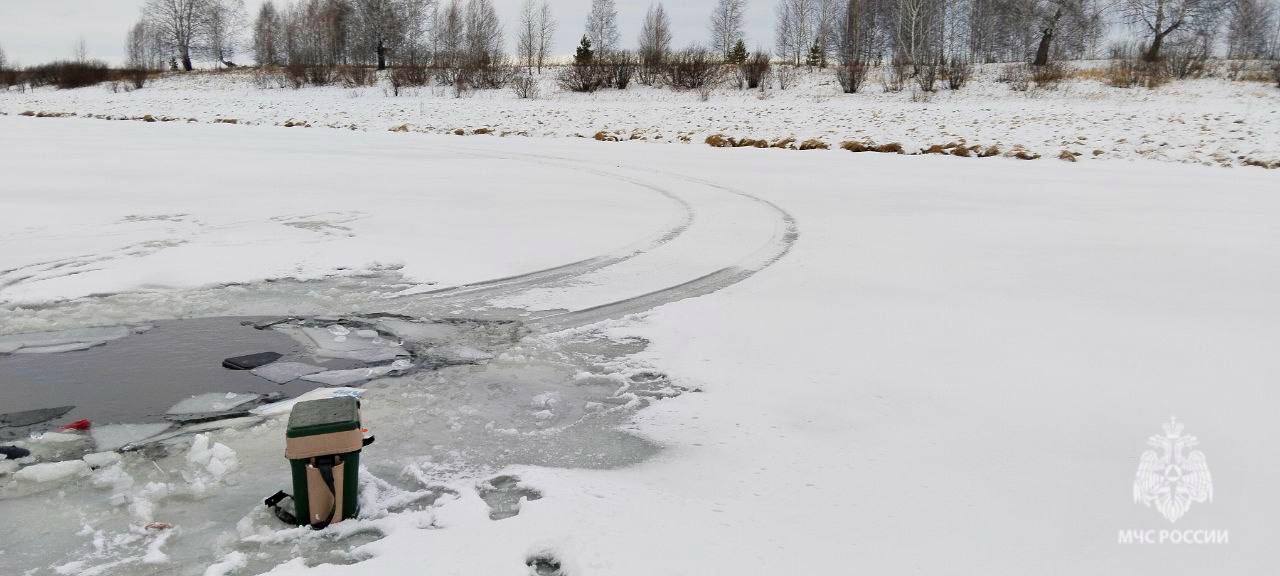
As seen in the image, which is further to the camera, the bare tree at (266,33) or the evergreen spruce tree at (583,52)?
the bare tree at (266,33)

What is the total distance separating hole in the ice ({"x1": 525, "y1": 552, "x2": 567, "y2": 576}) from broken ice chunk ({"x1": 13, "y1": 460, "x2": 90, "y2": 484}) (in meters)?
1.84

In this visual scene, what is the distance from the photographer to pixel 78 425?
11.2ft

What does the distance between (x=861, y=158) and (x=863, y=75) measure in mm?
16254

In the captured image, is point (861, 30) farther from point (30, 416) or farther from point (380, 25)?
point (30, 416)

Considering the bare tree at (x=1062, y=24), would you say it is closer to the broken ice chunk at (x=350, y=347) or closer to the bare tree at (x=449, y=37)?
the bare tree at (x=449, y=37)

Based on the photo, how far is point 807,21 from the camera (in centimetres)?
5412

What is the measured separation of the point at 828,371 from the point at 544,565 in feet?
7.10

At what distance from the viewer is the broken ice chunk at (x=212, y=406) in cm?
355

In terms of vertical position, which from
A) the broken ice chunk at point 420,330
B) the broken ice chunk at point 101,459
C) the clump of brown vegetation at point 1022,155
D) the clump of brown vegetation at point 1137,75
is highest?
the clump of brown vegetation at point 1137,75

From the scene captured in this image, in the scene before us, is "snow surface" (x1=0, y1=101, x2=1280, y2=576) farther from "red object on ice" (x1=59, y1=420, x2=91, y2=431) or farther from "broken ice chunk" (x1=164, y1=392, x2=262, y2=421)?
"red object on ice" (x1=59, y1=420, x2=91, y2=431)

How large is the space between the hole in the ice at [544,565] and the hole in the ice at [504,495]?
27 cm

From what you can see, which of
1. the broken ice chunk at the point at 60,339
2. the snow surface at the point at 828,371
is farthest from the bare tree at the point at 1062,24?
the broken ice chunk at the point at 60,339

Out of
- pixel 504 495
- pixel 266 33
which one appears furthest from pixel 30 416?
pixel 266 33

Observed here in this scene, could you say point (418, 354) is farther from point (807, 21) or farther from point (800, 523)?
point (807, 21)
